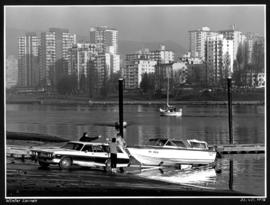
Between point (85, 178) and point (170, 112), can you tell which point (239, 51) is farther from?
point (170, 112)

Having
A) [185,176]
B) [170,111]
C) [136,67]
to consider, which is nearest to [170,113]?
[170,111]

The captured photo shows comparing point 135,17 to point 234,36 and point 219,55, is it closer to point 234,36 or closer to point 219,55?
point 234,36

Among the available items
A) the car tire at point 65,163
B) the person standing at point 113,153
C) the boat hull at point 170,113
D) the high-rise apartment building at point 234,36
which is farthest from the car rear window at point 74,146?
the boat hull at point 170,113

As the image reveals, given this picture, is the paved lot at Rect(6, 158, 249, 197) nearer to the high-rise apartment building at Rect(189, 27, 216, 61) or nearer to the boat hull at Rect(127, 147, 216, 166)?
the boat hull at Rect(127, 147, 216, 166)

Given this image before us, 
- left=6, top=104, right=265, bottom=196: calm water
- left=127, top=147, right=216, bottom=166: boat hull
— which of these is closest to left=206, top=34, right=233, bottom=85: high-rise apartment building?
left=6, top=104, right=265, bottom=196: calm water

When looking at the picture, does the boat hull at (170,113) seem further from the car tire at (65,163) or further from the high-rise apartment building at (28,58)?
the car tire at (65,163)
